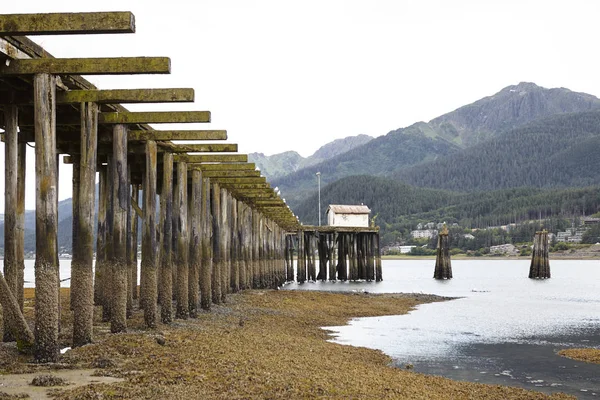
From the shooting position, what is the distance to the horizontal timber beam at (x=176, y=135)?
18531 mm

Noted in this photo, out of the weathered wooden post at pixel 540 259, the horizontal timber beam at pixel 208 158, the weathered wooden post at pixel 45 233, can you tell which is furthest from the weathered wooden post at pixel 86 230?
the weathered wooden post at pixel 540 259

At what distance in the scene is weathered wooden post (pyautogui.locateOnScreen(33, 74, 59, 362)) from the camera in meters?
12.3

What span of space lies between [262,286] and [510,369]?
3133 cm

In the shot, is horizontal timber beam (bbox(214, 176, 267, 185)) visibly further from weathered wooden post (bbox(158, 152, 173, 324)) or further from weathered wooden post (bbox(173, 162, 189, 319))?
weathered wooden post (bbox(158, 152, 173, 324))

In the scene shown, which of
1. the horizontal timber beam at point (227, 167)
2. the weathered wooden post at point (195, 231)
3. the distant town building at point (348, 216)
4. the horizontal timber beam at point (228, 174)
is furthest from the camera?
the distant town building at point (348, 216)

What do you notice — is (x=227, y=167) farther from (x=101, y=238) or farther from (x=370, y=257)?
Result: (x=370, y=257)

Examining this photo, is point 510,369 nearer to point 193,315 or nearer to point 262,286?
point 193,315

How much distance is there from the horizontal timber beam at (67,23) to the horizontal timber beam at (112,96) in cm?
302

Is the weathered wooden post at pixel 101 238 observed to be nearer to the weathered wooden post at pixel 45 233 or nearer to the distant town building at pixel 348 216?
the weathered wooden post at pixel 45 233

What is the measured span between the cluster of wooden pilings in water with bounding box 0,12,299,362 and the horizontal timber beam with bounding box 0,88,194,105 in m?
0.02

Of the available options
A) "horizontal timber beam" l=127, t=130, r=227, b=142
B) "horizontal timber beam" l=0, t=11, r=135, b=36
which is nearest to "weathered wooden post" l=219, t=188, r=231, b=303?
"horizontal timber beam" l=127, t=130, r=227, b=142

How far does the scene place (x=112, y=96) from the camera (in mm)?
14242

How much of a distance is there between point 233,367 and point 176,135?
7310 mm

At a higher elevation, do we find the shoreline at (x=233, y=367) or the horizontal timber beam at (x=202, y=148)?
the horizontal timber beam at (x=202, y=148)
